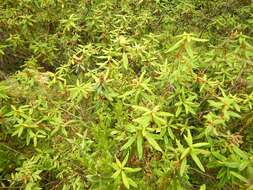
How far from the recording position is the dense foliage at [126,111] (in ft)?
9.36

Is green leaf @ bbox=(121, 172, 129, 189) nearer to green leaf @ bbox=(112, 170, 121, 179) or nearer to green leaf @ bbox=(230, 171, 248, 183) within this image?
green leaf @ bbox=(112, 170, 121, 179)

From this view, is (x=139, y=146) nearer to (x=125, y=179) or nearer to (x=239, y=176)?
(x=125, y=179)

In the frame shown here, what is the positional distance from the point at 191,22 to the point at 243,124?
2202 millimetres

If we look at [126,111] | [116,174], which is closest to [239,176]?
[116,174]

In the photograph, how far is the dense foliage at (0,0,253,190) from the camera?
2854 millimetres

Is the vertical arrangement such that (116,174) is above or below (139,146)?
below

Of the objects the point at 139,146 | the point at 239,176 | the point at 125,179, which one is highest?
the point at 139,146

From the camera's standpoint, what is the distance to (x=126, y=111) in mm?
3260

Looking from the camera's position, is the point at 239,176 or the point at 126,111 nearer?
the point at 239,176

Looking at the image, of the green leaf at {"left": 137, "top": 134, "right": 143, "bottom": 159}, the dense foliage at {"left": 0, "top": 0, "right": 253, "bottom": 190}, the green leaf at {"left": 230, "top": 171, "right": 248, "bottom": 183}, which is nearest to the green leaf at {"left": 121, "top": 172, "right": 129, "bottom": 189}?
the dense foliage at {"left": 0, "top": 0, "right": 253, "bottom": 190}

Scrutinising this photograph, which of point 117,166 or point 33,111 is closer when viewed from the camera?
point 117,166

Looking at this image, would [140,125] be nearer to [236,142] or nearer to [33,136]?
[236,142]

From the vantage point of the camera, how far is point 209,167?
9.60 feet

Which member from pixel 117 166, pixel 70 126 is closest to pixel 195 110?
pixel 117 166
